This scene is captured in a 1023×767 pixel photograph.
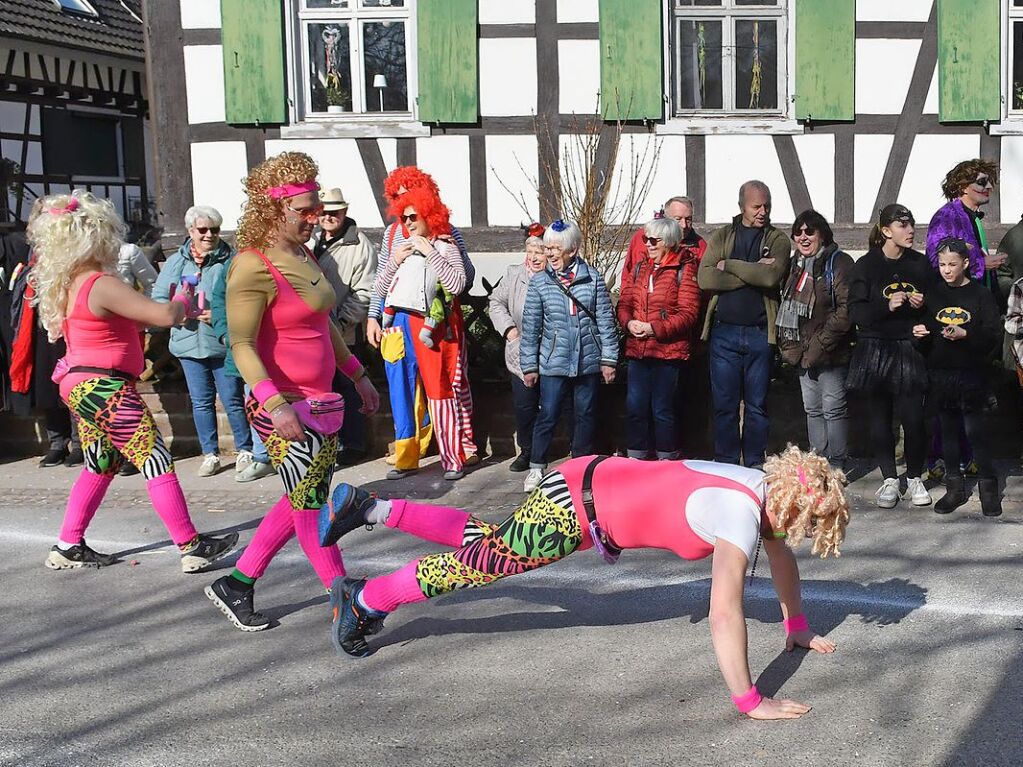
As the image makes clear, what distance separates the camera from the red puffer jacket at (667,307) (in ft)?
29.1

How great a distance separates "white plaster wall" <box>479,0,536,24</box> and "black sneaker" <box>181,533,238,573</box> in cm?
735

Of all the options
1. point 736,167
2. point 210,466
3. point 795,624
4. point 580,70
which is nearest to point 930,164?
point 736,167

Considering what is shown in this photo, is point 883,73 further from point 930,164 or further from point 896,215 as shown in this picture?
point 896,215

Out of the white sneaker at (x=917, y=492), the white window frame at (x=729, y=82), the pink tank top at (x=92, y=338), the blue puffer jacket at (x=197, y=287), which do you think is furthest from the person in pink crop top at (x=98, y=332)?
the white window frame at (x=729, y=82)

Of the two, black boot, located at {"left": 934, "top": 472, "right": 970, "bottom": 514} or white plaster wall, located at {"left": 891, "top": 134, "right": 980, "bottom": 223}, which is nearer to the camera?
black boot, located at {"left": 934, "top": 472, "right": 970, "bottom": 514}

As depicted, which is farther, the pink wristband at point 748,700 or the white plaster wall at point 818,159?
the white plaster wall at point 818,159

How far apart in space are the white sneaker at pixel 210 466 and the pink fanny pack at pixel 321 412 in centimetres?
411

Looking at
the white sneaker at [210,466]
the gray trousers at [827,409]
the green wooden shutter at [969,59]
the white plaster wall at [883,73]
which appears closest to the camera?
the gray trousers at [827,409]

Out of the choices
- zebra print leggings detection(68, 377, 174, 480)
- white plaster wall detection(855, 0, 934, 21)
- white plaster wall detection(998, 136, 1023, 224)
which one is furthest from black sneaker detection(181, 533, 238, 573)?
white plaster wall detection(998, 136, 1023, 224)

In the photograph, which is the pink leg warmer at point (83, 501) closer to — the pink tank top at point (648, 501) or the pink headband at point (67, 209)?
the pink headband at point (67, 209)

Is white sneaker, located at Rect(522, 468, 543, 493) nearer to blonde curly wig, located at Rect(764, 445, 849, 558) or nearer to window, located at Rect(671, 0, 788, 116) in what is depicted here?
blonde curly wig, located at Rect(764, 445, 849, 558)

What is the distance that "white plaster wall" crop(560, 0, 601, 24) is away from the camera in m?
12.9

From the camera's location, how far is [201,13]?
13078 millimetres

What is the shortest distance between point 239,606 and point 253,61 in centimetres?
824
